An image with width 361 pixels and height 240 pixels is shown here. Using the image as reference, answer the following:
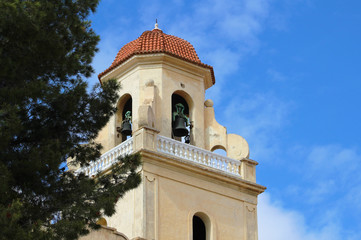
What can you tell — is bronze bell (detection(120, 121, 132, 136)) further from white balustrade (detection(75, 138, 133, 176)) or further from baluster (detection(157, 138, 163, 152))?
baluster (detection(157, 138, 163, 152))

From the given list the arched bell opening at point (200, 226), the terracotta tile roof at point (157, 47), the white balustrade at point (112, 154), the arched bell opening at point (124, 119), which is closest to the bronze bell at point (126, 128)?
the arched bell opening at point (124, 119)

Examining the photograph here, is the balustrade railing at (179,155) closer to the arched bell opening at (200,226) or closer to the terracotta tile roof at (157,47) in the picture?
the arched bell opening at (200,226)

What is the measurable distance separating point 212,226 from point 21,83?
38.0 feet

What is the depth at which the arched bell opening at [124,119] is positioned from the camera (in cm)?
2983

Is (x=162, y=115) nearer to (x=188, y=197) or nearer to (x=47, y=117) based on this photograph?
(x=188, y=197)

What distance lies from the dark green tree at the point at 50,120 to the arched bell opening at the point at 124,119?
393 inches

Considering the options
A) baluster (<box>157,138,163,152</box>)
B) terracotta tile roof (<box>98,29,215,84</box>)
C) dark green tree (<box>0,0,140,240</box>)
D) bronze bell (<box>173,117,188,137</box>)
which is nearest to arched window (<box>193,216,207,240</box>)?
baluster (<box>157,138,163,152</box>)

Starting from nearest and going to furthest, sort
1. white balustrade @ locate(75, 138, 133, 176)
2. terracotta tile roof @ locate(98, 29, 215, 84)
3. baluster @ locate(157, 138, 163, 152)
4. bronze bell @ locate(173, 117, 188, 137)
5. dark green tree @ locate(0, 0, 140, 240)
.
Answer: dark green tree @ locate(0, 0, 140, 240) < baluster @ locate(157, 138, 163, 152) < white balustrade @ locate(75, 138, 133, 176) < bronze bell @ locate(173, 117, 188, 137) < terracotta tile roof @ locate(98, 29, 215, 84)

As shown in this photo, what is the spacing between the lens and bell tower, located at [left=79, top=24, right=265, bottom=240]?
27.5 metres

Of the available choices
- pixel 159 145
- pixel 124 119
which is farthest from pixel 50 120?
pixel 124 119

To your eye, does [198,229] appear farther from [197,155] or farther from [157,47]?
[157,47]

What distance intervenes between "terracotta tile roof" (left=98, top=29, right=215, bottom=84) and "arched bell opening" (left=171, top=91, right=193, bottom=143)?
1171mm

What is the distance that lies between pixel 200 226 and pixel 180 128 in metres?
2.99

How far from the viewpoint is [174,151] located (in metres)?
28.4
